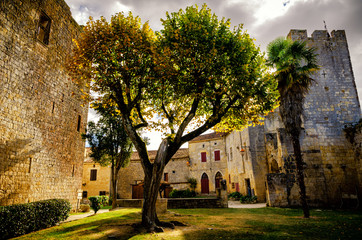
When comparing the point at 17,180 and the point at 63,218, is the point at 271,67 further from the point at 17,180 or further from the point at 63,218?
the point at 17,180

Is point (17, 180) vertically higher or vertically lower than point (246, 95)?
lower

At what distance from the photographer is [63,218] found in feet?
37.3

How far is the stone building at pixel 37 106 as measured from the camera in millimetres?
10961

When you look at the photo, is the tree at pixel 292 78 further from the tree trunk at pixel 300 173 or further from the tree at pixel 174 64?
the tree at pixel 174 64

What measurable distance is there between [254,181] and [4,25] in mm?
21946

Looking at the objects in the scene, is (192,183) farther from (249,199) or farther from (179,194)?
(249,199)

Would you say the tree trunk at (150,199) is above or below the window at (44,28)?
below

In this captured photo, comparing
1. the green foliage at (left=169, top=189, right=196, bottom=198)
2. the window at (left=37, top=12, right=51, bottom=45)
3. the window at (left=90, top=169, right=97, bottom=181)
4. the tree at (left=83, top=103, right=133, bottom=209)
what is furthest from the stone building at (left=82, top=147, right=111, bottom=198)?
the window at (left=37, top=12, right=51, bottom=45)

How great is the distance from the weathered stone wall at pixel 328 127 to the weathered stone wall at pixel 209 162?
1536 cm

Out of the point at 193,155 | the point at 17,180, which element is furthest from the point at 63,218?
the point at 193,155

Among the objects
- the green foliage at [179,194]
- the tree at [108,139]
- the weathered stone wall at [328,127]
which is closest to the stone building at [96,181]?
the green foliage at [179,194]

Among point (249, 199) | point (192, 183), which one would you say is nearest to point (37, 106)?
point (249, 199)

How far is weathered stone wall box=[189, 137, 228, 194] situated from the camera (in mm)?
32906

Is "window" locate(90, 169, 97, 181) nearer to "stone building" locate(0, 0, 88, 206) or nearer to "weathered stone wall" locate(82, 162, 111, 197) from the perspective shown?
"weathered stone wall" locate(82, 162, 111, 197)
